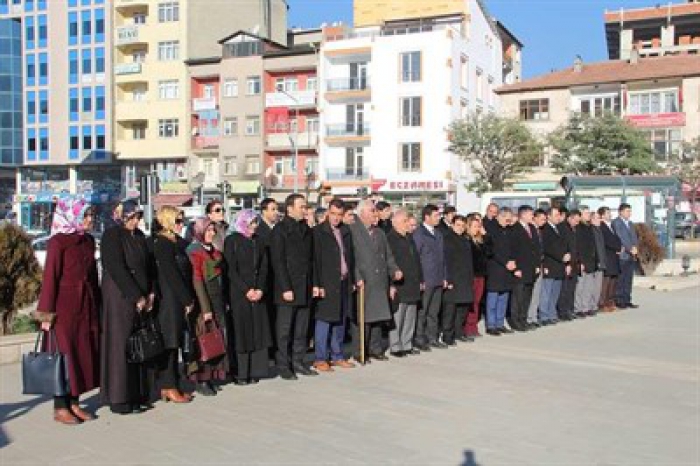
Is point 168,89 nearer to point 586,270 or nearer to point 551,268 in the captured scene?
point 586,270

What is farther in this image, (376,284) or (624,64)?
(624,64)

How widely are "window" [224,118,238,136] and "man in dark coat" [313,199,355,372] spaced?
51200mm

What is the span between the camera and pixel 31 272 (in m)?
9.97

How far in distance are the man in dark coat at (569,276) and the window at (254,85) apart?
46743mm

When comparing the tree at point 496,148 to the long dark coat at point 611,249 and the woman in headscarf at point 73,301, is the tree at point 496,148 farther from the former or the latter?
the woman in headscarf at point 73,301

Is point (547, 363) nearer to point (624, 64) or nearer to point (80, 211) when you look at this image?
point (80, 211)

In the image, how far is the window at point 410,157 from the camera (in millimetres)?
53719

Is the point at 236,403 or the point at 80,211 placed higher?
the point at 80,211

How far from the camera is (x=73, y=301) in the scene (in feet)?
22.2

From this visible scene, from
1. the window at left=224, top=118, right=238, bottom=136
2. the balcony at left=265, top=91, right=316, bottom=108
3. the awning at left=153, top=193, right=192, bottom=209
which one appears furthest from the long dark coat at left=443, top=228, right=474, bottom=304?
the window at left=224, top=118, right=238, bottom=136

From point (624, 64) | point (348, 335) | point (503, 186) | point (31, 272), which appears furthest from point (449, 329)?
point (624, 64)

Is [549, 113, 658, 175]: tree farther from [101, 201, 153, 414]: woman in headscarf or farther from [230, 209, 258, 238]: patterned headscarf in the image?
[101, 201, 153, 414]: woman in headscarf

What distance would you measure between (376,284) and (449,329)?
1.87 metres

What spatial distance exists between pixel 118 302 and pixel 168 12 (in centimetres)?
5908
